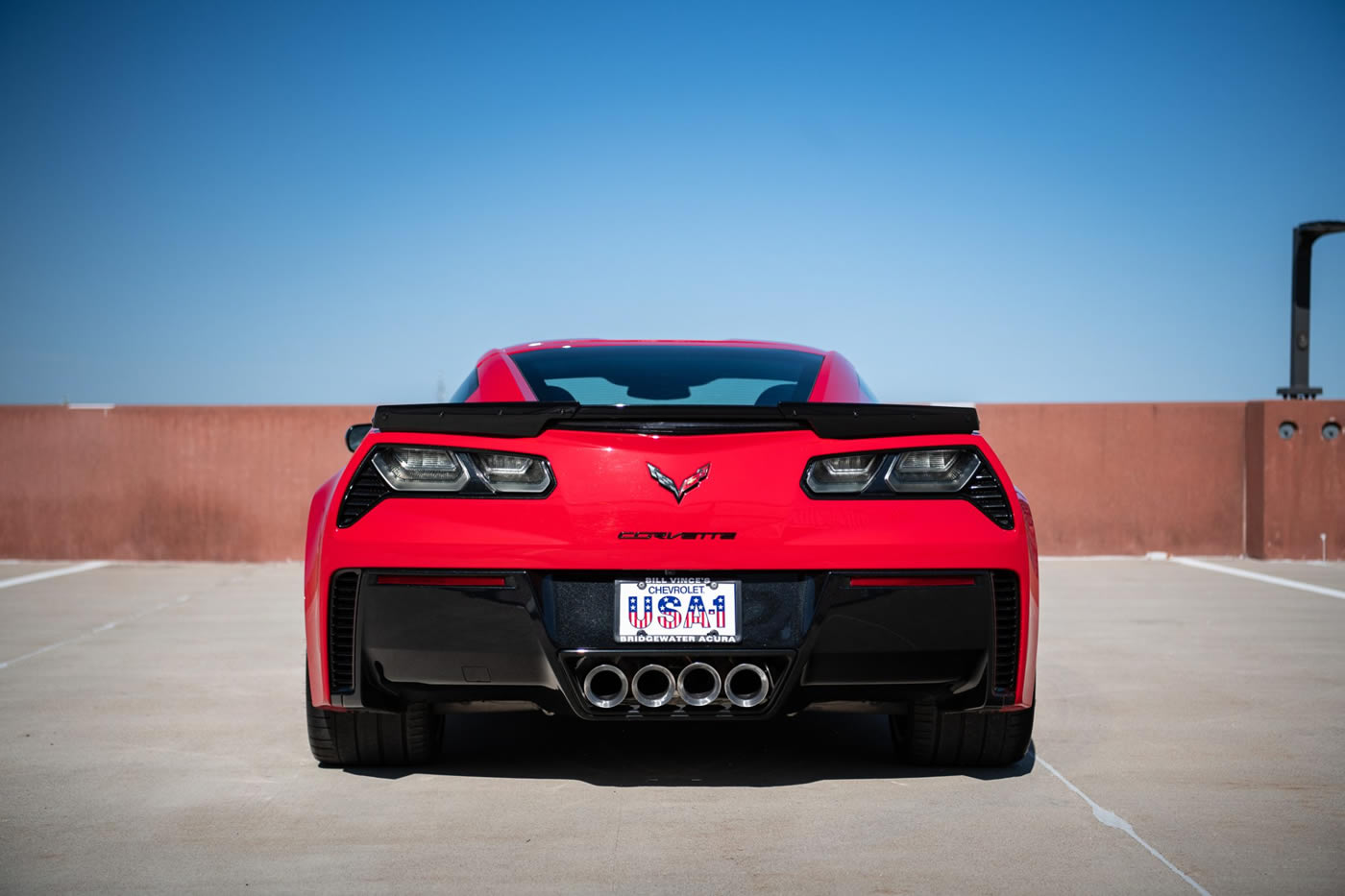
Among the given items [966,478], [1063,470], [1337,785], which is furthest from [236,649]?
[1063,470]

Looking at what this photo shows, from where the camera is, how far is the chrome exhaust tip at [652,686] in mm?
3391

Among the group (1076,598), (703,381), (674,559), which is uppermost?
(703,381)

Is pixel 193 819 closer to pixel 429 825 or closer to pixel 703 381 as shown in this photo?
pixel 429 825

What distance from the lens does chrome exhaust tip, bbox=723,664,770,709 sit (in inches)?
134

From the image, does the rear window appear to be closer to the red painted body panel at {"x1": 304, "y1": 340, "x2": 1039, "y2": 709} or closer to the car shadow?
the red painted body panel at {"x1": 304, "y1": 340, "x2": 1039, "y2": 709}

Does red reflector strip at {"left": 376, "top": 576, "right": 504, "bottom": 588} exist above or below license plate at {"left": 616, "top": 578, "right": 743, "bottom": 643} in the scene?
above

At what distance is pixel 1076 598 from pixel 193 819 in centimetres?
663

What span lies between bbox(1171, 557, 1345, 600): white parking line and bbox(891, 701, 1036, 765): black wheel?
609 cm

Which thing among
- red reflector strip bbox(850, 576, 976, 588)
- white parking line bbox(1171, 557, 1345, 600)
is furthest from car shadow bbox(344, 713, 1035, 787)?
white parking line bbox(1171, 557, 1345, 600)

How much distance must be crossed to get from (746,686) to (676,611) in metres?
0.27

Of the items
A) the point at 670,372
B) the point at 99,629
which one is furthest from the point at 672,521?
the point at 99,629

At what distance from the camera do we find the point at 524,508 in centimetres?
343

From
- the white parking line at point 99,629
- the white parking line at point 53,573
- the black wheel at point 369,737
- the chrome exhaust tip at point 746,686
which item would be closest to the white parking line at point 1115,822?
the chrome exhaust tip at point 746,686

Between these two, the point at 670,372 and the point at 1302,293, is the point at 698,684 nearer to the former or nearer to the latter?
the point at 670,372
